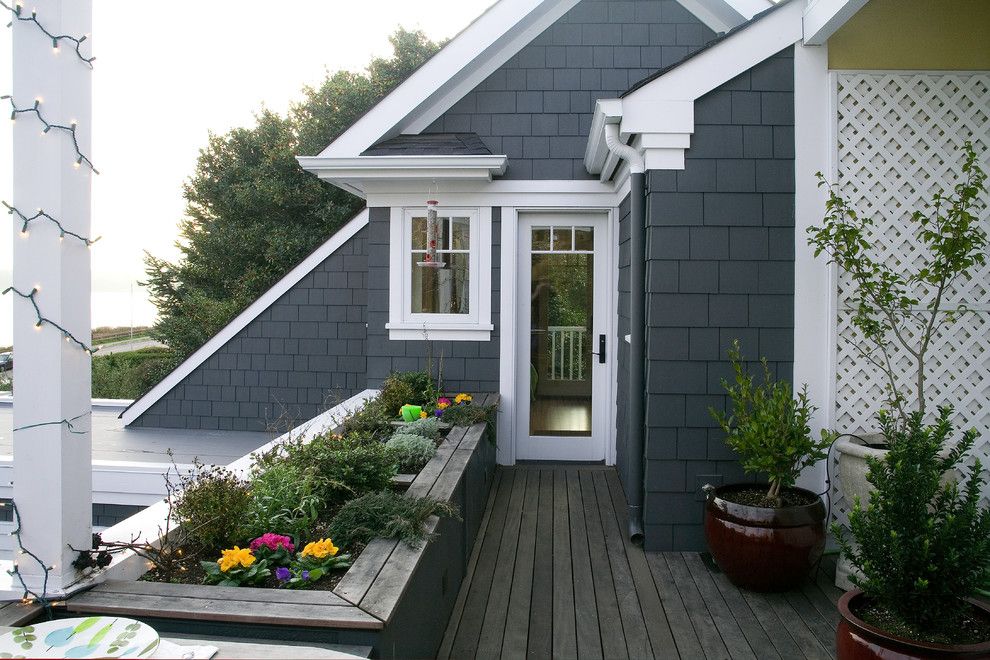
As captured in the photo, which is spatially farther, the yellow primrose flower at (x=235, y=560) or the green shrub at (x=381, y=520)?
the green shrub at (x=381, y=520)

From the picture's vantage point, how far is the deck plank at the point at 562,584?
317 centimetres

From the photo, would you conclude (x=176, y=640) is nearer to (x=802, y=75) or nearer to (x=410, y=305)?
(x=802, y=75)

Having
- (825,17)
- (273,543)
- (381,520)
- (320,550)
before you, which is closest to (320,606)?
(320,550)

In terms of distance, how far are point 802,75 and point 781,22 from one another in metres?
0.31

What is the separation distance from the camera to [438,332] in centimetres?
629

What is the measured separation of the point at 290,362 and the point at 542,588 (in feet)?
13.5

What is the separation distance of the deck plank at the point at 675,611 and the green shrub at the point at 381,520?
1.20 m

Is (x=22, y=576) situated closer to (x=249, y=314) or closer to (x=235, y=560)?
(x=235, y=560)

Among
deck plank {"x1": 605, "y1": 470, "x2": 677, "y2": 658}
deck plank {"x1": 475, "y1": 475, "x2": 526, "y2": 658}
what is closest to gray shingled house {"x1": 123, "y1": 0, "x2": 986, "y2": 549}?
deck plank {"x1": 605, "y1": 470, "x2": 677, "y2": 658}

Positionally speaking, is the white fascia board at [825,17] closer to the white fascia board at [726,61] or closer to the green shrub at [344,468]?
the white fascia board at [726,61]

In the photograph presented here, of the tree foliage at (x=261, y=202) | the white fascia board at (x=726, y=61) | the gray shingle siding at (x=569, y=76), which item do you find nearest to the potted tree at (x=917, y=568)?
the white fascia board at (x=726, y=61)

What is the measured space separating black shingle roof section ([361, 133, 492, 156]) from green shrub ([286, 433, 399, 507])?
3.06 meters

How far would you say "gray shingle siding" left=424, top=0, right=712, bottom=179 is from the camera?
20.4ft

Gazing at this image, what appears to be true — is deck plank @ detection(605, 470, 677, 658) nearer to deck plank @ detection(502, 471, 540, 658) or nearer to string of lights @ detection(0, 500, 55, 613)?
deck plank @ detection(502, 471, 540, 658)
